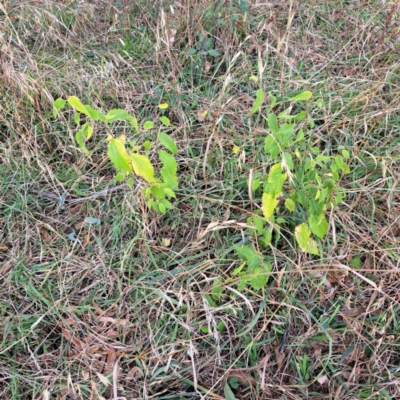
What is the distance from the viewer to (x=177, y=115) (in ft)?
6.24

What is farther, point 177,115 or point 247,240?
point 177,115

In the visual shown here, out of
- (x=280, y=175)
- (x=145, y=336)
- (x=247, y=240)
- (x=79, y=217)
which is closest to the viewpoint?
(x=280, y=175)

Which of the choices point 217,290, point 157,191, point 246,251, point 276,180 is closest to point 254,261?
point 246,251

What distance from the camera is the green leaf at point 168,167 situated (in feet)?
4.22

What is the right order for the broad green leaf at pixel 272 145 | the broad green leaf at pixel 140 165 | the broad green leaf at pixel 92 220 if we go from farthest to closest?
the broad green leaf at pixel 92 220 → the broad green leaf at pixel 272 145 → the broad green leaf at pixel 140 165

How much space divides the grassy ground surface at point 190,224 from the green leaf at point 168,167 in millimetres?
217

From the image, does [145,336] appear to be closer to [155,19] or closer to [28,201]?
[28,201]

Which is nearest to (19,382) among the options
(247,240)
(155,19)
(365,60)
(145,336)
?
(145,336)

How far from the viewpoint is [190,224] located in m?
1.62

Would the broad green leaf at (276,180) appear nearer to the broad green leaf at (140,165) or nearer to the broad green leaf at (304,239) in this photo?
the broad green leaf at (304,239)

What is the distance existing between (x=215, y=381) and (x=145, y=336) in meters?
0.27


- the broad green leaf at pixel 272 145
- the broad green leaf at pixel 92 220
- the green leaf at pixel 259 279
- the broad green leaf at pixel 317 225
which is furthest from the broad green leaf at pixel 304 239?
the broad green leaf at pixel 92 220

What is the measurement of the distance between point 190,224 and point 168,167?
381mm

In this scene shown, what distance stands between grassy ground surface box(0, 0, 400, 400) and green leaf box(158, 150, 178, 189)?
0.71ft
